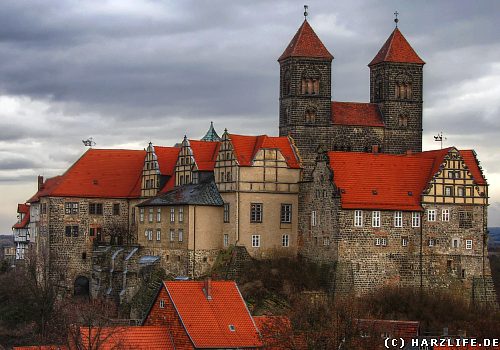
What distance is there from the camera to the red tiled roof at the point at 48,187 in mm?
104875

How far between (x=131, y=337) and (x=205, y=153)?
3221 cm

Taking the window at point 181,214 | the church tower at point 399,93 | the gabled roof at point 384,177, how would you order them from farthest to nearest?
the church tower at point 399,93, the window at point 181,214, the gabled roof at point 384,177

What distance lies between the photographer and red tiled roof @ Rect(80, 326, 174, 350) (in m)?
64.8

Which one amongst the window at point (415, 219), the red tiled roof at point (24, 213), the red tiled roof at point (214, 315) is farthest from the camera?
the red tiled roof at point (24, 213)

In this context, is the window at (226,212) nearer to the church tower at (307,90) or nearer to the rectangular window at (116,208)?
the church tower at (307,90)

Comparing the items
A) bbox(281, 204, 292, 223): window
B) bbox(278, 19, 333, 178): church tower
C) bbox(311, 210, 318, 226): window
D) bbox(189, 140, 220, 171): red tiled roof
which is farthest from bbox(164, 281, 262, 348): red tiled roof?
bbox(278, 19, 333, 178): church tower

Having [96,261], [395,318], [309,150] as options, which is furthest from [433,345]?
[96,261]

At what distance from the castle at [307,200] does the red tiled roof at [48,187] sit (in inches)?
20.0

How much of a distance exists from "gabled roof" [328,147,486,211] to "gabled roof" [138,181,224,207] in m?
8.67

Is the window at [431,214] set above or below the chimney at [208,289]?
above

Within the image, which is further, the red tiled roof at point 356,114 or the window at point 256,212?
the red tiled roof at point 356,114

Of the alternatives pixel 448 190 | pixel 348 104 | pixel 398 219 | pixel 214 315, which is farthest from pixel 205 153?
pixel 214 315

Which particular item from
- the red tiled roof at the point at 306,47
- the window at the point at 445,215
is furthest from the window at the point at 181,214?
the window at the point at 445,215

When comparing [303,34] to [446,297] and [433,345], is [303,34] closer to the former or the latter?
[446,297]
